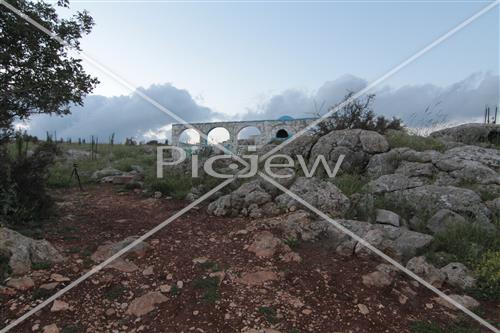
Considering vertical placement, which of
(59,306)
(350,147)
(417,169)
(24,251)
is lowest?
(59,306)

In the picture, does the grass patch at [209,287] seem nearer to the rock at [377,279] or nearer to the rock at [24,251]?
the rock at [377,279]

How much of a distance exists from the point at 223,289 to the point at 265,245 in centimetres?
108

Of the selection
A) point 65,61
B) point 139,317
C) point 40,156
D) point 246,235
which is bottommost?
point 139,317

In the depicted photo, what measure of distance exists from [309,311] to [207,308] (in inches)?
42.4

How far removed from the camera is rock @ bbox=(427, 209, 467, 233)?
4.88 meters

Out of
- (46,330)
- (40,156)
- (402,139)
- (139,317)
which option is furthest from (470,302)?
(40,156)

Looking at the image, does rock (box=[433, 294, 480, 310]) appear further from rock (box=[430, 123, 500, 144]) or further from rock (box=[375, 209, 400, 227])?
rock (box=[430, 123, 500, 144])

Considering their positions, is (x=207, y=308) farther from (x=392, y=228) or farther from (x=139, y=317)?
(x=392, y=228)

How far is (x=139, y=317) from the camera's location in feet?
11.1

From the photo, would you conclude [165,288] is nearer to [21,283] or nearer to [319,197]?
[21,283]

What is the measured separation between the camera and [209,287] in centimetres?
382

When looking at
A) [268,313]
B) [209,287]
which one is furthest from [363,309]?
[209,287]

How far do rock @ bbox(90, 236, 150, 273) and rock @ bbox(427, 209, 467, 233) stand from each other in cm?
434

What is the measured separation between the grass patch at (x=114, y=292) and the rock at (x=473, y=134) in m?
9.11
